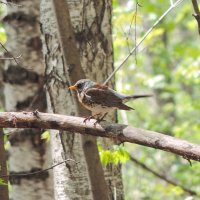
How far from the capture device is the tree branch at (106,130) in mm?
2397

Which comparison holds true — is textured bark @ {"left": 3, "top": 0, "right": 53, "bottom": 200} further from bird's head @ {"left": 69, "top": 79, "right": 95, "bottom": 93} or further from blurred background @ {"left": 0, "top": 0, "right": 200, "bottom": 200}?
bird's head @ {"left": 69, "top": 79, "right": 95, "bottom": 93}

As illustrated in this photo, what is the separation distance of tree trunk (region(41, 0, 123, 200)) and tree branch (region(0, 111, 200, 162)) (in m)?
0.92

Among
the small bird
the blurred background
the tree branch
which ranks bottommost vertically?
the tree branch

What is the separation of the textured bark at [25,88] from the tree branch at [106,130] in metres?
2.01

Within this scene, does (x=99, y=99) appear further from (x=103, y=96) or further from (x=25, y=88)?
(x=25, y=88)

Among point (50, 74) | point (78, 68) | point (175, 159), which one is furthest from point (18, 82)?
point (175, 159)

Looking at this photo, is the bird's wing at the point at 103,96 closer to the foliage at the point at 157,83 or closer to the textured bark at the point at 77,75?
the textured bark at the point at 77,75

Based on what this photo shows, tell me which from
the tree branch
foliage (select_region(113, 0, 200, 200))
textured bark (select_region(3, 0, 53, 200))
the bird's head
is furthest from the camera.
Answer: foliage (select_region(113, 0, 200, 200))

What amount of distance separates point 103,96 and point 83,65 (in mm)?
397

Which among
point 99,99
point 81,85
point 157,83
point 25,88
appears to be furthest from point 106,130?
point 157,83

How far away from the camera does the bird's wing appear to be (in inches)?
141

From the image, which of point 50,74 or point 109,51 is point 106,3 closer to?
point 109,51

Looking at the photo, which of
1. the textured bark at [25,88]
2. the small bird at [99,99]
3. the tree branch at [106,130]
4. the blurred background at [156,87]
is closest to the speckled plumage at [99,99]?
the small bird at [99,99]

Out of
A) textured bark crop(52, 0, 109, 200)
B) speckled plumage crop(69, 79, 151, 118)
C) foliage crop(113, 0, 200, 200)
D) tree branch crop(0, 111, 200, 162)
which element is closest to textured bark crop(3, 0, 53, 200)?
foliage crop(113, 0, 200, 200)
